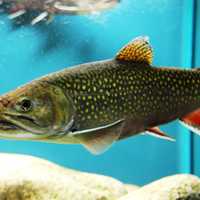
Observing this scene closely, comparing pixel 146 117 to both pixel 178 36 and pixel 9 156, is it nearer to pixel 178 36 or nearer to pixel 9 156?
pixel 9 156

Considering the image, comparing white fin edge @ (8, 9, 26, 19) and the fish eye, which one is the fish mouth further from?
white fin edge @ (8, 9, 26, 19)

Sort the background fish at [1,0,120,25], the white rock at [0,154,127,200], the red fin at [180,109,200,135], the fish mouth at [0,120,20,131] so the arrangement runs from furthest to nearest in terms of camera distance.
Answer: the background fish at [1,0,120,25]
the white rock at [0,154,127,200]
the red fin at [180,109,200,135]
the fish mouth at [0,120,20,131]

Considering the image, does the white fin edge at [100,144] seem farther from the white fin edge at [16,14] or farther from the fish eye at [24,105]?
the white fin edge at [16,14]

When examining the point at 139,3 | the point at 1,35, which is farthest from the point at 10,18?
the point at 139,3

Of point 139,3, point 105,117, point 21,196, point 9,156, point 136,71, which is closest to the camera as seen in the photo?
point 105,117

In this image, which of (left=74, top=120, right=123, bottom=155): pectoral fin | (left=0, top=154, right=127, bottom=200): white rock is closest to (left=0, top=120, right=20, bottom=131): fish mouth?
(left=74, top=120, right=123, bottom=155): pectoral fin

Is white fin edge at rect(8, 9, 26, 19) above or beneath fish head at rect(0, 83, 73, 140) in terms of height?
above

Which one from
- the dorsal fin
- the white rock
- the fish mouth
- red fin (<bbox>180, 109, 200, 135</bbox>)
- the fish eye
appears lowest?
the white rock
